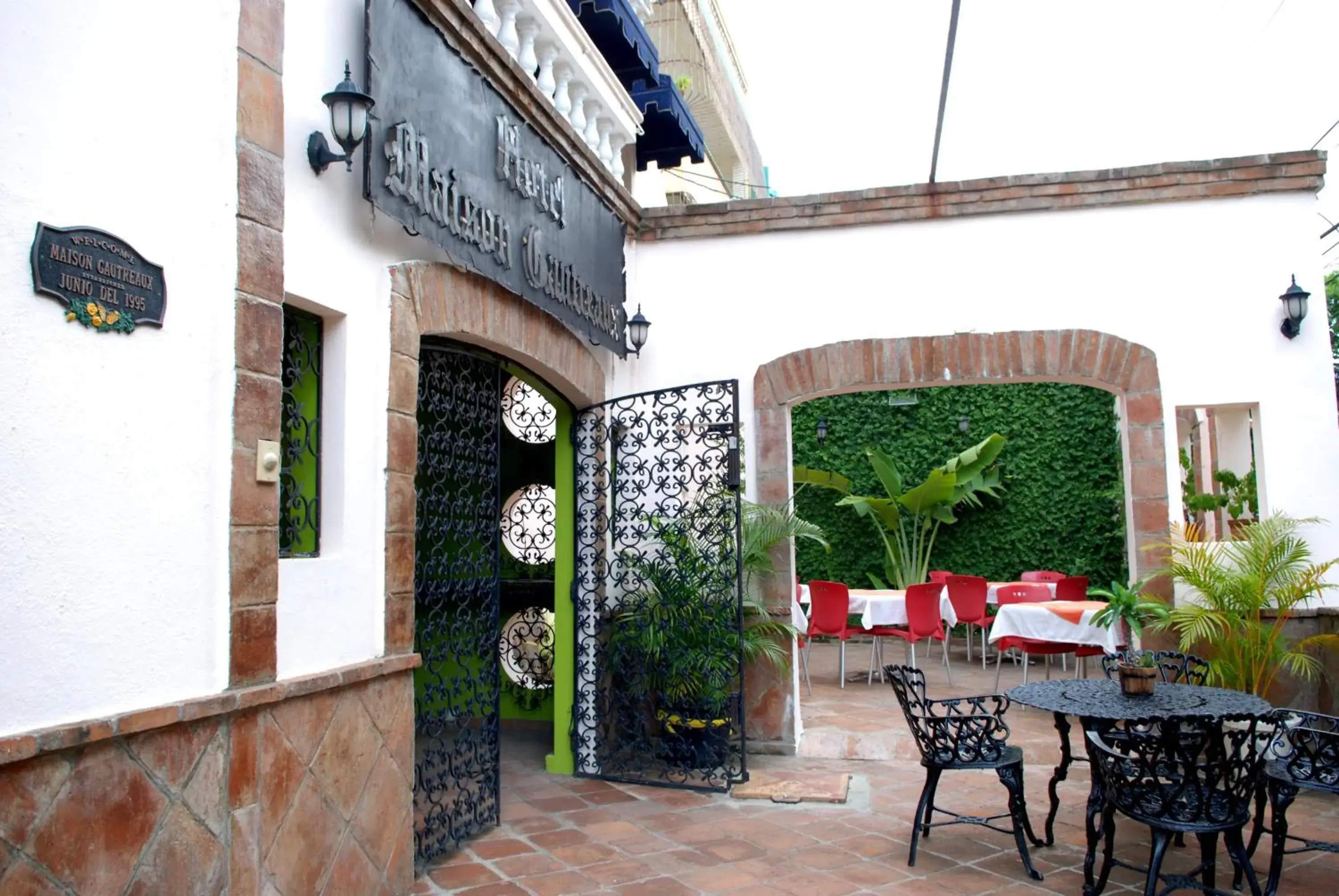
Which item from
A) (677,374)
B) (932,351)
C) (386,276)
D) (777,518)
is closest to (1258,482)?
(932,351)

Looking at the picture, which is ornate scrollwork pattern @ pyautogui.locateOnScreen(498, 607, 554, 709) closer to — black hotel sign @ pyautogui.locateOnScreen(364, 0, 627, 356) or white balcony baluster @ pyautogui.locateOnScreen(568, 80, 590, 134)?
black hotel sign @ pyautogui.locateOnScreen(364, 0, 627, 356)

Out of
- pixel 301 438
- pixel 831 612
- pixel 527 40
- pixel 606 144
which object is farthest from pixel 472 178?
pixel 831 612

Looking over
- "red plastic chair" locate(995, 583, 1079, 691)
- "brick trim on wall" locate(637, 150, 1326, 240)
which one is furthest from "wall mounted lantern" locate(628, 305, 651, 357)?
"red plastic chair" locate(995, 583, 1079, 691)

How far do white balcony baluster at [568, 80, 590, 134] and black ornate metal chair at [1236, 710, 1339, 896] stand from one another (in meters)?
4.62

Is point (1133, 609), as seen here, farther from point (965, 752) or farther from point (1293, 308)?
point (1293, 308)

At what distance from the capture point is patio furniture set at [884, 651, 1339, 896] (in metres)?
3.67

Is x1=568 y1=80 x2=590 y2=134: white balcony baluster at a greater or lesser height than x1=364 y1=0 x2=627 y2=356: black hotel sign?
greater

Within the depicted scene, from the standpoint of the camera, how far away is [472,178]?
455cm

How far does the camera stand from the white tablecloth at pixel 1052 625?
7.48m

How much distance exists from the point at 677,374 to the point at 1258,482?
3.66m

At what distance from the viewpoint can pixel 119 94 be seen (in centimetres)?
282

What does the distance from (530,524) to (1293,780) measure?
4.95 metres

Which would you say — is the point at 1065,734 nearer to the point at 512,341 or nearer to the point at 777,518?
the point at 777,518

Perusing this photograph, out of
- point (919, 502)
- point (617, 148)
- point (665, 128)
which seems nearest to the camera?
point (617, 148)
